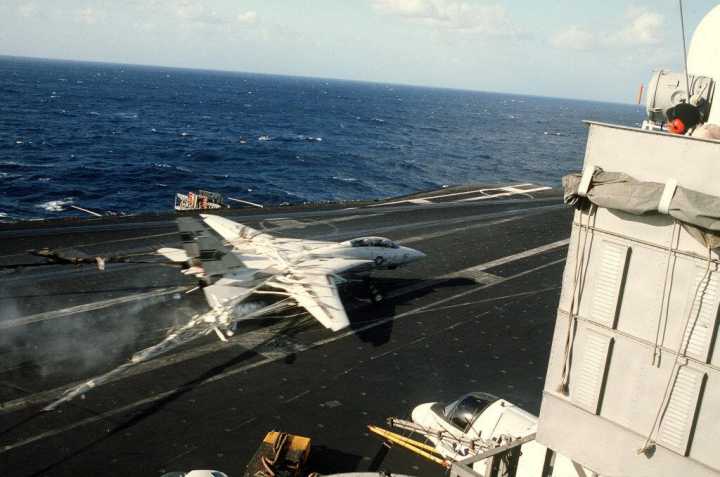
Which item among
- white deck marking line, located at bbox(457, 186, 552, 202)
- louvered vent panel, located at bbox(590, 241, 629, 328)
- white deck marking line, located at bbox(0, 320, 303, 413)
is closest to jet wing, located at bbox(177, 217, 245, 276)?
white deck marking line, located at bbox(0, 320, 303, 413)

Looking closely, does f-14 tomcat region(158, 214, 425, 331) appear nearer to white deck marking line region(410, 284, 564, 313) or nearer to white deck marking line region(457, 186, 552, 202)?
white deck marking line region(410, 284, 564, 313)

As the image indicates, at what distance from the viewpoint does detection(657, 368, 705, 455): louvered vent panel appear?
9477 millimetres

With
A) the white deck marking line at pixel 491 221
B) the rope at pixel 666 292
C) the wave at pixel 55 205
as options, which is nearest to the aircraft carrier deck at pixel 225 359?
the white deck marking line at pixel 491 221

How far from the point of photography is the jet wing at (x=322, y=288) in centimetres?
2489

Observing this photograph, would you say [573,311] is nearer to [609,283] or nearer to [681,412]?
[609,283]

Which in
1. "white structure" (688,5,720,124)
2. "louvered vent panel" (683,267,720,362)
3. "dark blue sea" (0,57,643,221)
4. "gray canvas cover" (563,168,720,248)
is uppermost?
"white structure" (688,5,720,124)

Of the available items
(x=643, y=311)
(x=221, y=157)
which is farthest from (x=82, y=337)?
(x=221, y=157)

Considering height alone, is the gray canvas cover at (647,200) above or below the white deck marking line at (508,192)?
above

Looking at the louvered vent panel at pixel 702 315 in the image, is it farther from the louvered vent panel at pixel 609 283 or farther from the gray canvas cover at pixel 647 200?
the louvered vent panel at pixel 609 283

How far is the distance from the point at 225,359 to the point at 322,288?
20.1 ft

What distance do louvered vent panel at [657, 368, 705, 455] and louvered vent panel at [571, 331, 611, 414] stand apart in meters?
1.16

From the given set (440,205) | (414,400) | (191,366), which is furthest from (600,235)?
(440,205)

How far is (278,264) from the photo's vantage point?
2975 centimetres

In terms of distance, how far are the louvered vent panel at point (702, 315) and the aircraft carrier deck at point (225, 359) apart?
9807mm
